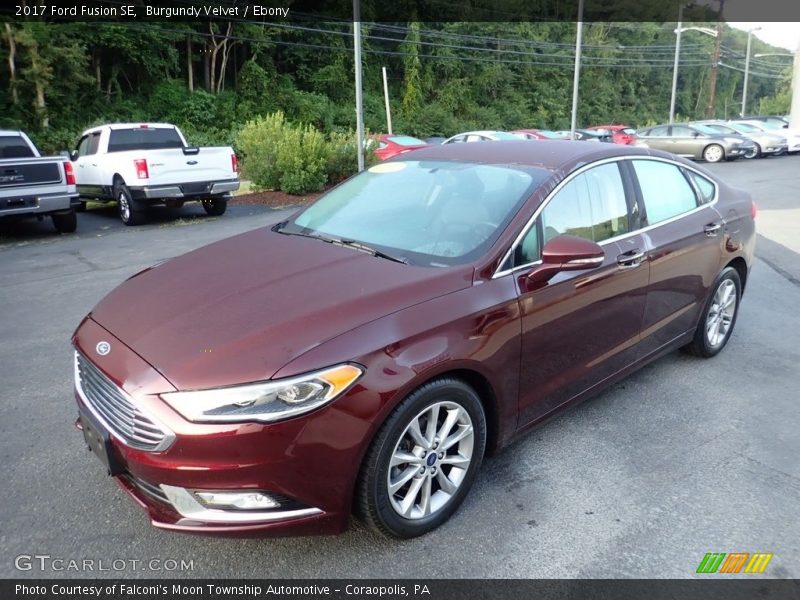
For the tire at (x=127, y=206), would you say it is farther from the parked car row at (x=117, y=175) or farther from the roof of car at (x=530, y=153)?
the roof of car at (x=530, y=153)

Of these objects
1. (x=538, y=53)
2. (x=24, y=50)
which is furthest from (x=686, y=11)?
(x=24, y=50)

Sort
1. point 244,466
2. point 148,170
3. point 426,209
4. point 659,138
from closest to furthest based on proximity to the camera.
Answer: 1. point 244,466
2. point 426,209
3. point 148,170
4. point 659,138

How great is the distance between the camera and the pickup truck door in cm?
1252

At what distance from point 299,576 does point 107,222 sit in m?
11.4

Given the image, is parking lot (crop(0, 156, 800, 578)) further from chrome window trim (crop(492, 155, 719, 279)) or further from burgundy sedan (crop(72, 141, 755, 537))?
chrome window trim (crop(492, 155, 719, 279))

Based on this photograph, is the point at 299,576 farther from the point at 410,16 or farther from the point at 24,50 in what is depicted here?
the point at 410,16

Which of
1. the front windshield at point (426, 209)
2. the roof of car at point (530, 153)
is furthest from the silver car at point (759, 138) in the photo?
the front windshield at point (426, 209)

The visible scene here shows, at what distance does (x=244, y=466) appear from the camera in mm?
2303

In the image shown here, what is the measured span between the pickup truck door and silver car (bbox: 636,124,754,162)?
18.8 meters

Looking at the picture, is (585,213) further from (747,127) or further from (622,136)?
(622,136)

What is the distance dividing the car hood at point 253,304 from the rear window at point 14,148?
892 centimetres

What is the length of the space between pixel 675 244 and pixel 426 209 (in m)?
1.68

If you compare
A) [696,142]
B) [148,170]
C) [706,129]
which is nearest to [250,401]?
[148,170]

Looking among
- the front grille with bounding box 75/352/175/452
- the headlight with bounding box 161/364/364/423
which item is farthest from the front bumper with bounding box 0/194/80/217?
the headlight with bounding box 161/364/364/423
